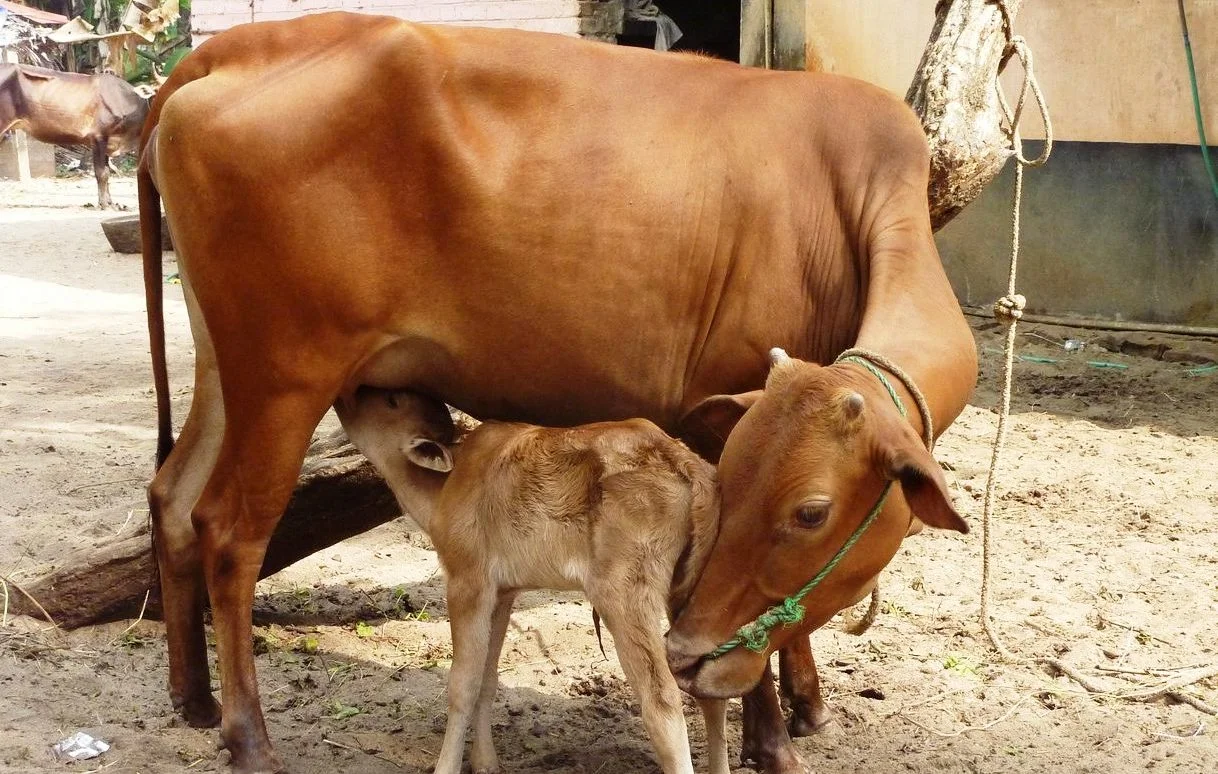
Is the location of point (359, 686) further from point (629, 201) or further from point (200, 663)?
point (629, 201)

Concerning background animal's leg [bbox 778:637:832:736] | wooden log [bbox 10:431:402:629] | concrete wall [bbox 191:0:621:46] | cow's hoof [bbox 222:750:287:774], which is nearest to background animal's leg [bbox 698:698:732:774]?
background animal's leg [bbox 778:637:832:736]

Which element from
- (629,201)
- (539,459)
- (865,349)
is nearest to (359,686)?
(539,459)

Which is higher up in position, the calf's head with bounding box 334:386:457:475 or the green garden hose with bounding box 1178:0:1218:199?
the green garden hose with bounding box 1178:0:1218:199

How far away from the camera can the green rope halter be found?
3.08 metres

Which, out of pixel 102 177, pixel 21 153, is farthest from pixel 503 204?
pixel 21 153

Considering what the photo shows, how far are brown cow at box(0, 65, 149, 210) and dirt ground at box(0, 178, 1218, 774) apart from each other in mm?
16221

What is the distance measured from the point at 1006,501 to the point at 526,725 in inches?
115

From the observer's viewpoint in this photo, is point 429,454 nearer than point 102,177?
Yes

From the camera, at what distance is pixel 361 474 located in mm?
4770

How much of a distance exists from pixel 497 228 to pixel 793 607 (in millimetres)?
1340

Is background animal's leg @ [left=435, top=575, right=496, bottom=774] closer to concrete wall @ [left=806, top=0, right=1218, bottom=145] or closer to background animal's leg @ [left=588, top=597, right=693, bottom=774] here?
background animal's leg @ [left=588, top=597, right=693, bottom=774]

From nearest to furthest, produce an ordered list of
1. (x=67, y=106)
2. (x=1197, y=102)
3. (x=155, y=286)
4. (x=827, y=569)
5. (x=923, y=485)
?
(x=923, y=485) < (x=827, y=569) < (x=155, y=286) < (x=1197, y=102) < (x=67, y=106)

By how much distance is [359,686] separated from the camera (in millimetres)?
4461

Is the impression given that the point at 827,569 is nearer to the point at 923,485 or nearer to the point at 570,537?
the point at 923,485
